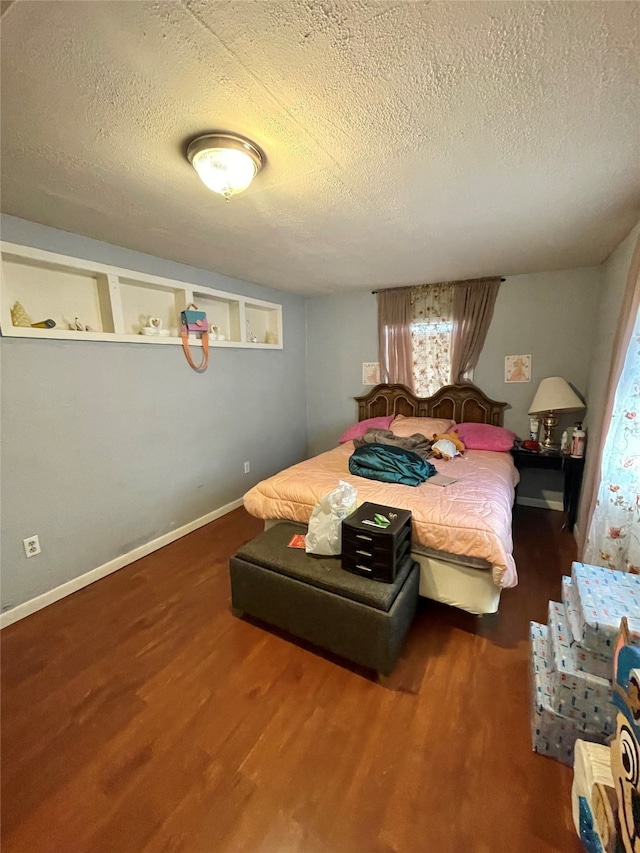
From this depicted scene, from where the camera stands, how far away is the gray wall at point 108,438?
203cm

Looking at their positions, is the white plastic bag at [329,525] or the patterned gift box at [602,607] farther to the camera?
the white plastic bag at [329,525]

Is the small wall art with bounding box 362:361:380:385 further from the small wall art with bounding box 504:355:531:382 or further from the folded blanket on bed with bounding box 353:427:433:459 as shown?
the small wall art with bounding box 504:355:531:382

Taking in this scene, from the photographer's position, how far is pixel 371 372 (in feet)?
13.7

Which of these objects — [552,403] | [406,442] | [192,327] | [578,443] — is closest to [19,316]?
[192,327]

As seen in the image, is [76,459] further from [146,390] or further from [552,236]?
[552,236]

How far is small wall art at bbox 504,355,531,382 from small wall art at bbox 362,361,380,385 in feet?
4.46

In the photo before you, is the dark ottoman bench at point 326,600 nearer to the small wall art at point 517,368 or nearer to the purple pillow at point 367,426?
the purple pillow at point 367,426

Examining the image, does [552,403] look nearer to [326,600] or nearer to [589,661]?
[589,661]

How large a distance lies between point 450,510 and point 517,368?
223 cm

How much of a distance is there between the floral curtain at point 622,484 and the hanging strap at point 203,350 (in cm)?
297

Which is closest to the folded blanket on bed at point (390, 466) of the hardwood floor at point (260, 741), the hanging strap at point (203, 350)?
the hardwood floor at point (260, 741)

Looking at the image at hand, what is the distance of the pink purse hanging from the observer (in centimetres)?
289

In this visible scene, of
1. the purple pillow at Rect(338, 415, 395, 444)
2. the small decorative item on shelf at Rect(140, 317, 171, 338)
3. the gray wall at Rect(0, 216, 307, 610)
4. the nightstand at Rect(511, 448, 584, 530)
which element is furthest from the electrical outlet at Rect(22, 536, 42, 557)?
the nightstand at Rect(511, 448, 584, 530)

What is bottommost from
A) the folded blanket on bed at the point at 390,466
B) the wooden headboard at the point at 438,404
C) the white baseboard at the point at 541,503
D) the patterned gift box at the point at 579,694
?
the white baseboard at the point at 541,503
